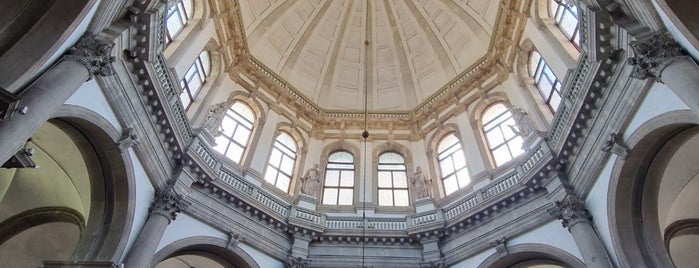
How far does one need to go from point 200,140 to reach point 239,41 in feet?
23.1

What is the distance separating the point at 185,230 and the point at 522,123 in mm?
12239

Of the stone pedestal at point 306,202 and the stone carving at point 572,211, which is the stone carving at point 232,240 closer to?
the stone pedestal at point 306,202

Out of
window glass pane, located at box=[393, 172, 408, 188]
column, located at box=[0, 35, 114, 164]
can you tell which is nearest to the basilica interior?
column, located at box=[0, 35, 114, 164]

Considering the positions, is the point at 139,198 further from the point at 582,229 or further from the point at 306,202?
the point at 582,229

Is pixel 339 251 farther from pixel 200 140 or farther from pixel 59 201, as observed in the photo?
pixel 59 201

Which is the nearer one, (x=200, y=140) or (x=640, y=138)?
(x=640, y=138)

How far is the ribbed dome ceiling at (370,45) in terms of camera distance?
2269 cm

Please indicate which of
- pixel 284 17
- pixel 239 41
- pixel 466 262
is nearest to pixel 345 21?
pixel 284 17

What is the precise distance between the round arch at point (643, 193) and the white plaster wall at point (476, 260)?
419cm

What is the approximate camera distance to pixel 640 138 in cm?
1049

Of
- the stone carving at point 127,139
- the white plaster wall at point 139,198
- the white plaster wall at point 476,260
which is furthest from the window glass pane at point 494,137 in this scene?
the stone carving at point 127,139

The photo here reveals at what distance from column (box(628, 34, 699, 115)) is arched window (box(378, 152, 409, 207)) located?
1109 cm

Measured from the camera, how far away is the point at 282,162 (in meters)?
19.6

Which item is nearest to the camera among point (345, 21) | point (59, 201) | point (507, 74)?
point (59, 201)
